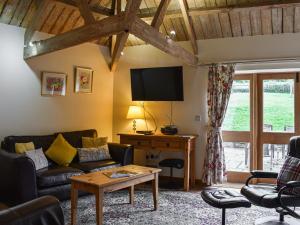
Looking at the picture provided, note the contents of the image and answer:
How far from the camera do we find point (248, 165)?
5.81 meters

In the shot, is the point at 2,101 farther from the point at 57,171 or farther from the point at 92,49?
the point at 92,49

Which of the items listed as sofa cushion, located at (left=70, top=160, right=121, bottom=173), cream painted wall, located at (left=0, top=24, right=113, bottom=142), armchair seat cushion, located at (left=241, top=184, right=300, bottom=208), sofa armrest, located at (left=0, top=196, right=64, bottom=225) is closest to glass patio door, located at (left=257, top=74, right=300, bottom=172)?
armchair seat cushion, located at (left=241, top=184, right=300, bottom=208)

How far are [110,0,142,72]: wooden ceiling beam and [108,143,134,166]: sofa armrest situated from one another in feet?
5.62

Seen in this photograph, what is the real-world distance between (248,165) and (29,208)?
4.56 m

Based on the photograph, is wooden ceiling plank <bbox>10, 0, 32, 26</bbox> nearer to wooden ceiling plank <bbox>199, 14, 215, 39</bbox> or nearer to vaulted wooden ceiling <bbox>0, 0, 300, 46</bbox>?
vaulted wooden ceiling <bbox>0, 0, 300, 46</bbox>

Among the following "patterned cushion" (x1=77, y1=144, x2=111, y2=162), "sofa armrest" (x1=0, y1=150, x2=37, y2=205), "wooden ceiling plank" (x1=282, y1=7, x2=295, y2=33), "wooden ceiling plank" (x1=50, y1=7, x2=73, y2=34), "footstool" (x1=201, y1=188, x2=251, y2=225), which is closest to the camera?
"footstool" (x1=201, y1=188, x2=251, y2=225)

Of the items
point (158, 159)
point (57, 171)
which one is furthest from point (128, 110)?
point (57, 171)

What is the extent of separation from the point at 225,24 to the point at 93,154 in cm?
296

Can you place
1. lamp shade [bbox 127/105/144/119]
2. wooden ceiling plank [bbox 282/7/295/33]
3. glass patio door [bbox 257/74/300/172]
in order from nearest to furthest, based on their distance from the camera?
wooden ceiling plank [bbox 282/7/295/33] < glass patio door [bbox 257/74/300/172] < lamp shade [bbox 127/105/144/119]

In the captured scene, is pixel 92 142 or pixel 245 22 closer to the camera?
pixel 245 22

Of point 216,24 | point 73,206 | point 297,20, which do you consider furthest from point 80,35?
point 297,20

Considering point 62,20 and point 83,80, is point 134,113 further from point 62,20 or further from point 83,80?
point 62,20

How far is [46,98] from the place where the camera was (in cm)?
526

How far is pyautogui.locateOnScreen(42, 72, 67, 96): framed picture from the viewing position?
17.1ft
